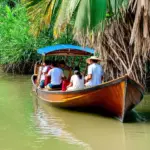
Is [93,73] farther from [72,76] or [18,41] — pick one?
[18,41]

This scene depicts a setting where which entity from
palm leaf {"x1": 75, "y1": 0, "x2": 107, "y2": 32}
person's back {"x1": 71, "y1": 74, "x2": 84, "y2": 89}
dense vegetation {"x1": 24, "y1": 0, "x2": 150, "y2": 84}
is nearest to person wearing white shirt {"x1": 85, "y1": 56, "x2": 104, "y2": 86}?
person's back {"x1": 71, "y1": 74, "x2": 84, "y2": 89}

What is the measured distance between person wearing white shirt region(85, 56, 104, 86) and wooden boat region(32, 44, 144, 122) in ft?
1.66

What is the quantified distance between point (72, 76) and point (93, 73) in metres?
0.74

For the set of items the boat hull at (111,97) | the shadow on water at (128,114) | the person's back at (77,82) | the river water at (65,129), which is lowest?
the river water at (65,129)

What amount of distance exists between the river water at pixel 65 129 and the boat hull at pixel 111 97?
26 cm

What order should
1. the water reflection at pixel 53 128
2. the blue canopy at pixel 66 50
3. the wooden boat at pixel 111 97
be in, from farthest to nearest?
the blue canopy at pixel 66 50 < the wooden boat at pixel 111 97 < the water reflection at pixel 53 128

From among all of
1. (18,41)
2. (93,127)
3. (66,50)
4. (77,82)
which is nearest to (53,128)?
(93,127)

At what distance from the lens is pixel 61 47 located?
13.9 meters

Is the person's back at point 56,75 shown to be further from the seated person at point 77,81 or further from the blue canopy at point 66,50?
the seated person at point 77,81

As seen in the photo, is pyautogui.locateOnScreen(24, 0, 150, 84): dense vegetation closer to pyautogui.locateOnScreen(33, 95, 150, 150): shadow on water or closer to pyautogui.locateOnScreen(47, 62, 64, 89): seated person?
pyautogui.locateOnScreen(47, 62, 64, 89): seated person

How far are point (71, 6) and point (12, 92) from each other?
28.5 feet

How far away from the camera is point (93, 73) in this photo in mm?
11164

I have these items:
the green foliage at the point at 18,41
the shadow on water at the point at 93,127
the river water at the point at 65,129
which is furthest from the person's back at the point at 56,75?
the green foliage at the point at 18,41

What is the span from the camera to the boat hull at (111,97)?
10109mm
